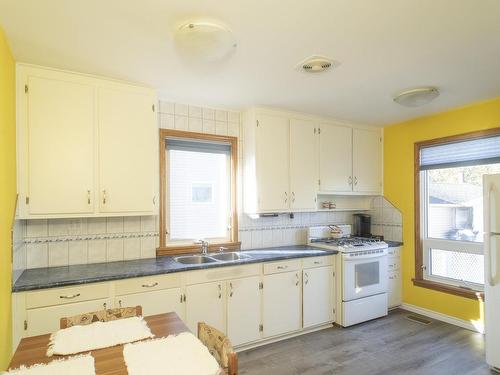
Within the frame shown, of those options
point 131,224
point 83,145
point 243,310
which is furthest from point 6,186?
point 243,310

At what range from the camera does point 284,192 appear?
348cm

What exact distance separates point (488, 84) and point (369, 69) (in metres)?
1.23

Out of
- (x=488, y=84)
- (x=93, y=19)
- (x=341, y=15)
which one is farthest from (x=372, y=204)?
(x=93, y=19)

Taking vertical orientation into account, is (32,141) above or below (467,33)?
below

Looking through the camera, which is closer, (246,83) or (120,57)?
(120,57)

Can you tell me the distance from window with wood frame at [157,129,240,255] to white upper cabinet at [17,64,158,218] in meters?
0.40

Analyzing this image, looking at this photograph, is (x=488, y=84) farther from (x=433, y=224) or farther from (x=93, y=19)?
(x=93, y=19)

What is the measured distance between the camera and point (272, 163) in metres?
3.41

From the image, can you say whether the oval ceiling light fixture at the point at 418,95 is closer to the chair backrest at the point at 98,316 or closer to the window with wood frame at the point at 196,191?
the window with wood frame at the point at 196,191

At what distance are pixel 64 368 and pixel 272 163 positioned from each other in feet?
8.57

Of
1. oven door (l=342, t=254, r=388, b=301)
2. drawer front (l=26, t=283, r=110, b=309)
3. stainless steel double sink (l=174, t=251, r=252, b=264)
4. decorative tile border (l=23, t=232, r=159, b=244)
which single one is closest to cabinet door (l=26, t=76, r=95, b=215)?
decorative tile border (l=23, t=232, r=159, b=244)

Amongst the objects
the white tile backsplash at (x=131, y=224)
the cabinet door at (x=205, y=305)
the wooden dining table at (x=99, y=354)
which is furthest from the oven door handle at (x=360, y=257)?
the wooden dining table at (x=99, y=354)

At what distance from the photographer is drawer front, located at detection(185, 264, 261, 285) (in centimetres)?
264

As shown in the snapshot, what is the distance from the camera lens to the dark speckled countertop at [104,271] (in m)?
2.12
